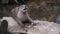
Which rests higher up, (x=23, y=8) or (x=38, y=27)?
(x=23, y=8)

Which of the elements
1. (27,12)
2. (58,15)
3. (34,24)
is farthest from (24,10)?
(58,15)

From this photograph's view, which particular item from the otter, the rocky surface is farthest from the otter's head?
the rocky surface

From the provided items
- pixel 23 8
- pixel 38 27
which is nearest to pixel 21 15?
A: pixel 23 8

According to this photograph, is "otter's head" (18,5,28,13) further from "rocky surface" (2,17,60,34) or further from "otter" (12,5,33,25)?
"rocky surface" (2,17,60,34)

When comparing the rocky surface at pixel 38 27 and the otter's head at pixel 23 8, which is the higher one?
the otter's head at pixel 23 8

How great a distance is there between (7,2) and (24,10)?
0.17 m

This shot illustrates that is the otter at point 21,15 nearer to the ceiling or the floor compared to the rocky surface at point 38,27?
nearer to the ceiling

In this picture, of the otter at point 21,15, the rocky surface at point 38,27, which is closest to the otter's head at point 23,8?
the otter at point 21,15

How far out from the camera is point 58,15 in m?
1.15

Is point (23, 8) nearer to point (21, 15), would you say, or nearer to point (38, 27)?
point (21, 15)

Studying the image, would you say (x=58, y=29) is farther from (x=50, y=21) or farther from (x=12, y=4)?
(x=12, y=4)

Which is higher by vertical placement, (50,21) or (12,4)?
(12,4)

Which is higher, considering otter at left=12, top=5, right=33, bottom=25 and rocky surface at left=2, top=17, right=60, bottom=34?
otter at left=12, top=5, right=33, bottom=25

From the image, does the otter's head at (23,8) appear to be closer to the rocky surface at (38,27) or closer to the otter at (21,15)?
the otter at (21,15)
